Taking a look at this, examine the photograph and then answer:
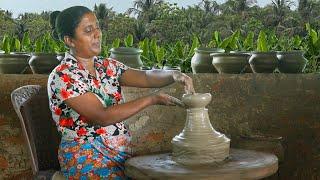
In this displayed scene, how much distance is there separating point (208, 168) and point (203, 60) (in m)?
1.36

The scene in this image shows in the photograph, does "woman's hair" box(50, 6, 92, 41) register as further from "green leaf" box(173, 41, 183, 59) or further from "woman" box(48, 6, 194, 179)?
"green leaf" box(173, 41, 183, 59)

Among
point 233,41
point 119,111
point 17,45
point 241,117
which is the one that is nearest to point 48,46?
point 17,45

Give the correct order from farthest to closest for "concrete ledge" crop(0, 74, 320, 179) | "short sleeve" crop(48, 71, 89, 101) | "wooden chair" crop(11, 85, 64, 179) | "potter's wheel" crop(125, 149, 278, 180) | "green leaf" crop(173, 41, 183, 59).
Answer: "green leaf" crop(173, 41, 183, 59), "concrete ledge" crop(0, 74, 320, 179), "wooden chair" crop(11, 85, 64, 179), "short sleeve" crop(48, 71, 89, 101), "potter's wheel" crop(125, 149, 278, 180)

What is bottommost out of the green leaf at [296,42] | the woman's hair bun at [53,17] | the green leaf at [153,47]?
the green leaf at [153,47]

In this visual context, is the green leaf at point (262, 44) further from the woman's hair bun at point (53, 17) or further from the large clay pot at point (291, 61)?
the woman's hair bun at point (53, 17)

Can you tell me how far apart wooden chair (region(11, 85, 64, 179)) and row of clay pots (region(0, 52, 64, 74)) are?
0.51 metres

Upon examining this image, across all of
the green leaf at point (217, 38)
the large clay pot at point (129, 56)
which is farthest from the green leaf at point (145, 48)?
the large clay pot at point (129, 56)

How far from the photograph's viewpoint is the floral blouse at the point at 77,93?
245 centimetres

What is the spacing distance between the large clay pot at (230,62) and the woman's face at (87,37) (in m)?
0.99

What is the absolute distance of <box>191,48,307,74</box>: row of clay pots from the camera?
11.0ft

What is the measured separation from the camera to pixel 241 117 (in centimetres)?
335

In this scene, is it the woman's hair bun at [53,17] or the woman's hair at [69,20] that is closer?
the woman's hair at [69,20]

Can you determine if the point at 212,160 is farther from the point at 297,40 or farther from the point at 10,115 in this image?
the point at 297,40

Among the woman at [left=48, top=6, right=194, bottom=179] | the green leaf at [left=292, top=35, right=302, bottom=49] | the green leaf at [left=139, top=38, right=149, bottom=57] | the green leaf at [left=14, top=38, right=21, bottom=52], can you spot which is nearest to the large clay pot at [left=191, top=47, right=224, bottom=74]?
the green leaf at [left=139, top=38, right=149, bottom=57]
